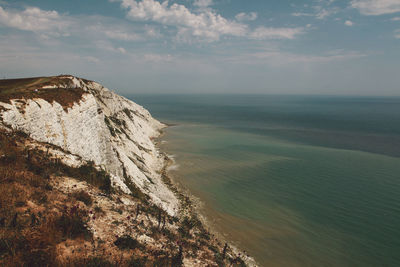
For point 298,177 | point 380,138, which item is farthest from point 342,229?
point 380,138

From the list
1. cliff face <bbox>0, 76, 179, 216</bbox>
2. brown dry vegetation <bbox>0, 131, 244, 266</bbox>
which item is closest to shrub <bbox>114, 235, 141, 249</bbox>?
brown dry vegetation <bbox>0, 131, 244, 266</bbox>

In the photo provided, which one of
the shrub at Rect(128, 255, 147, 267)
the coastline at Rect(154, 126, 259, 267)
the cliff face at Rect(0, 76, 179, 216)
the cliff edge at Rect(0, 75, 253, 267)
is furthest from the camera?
the coastline at Rect(154, 126, 259, 267)

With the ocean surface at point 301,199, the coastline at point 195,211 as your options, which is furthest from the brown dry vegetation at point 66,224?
the ocean surface at point 301,199

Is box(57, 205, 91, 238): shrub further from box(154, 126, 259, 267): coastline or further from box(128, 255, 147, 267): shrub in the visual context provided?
box(154, 126, 259, 267): coastline

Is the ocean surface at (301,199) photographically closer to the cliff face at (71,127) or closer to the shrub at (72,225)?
the cliff face at (71,127)

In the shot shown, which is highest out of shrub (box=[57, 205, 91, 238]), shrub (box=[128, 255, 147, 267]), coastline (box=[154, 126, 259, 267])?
shrub (box=[57, 205, 91, 238])

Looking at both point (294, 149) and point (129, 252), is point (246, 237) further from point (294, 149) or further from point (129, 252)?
point (294, 149)

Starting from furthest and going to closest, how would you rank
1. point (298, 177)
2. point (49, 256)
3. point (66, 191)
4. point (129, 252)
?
point (298, 177), point (66, 191), point (129, 252), point (49, 256)

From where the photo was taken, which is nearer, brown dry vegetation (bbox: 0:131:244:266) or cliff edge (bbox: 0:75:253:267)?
brown dry vegetation (bbox: 0:131:244:266)
